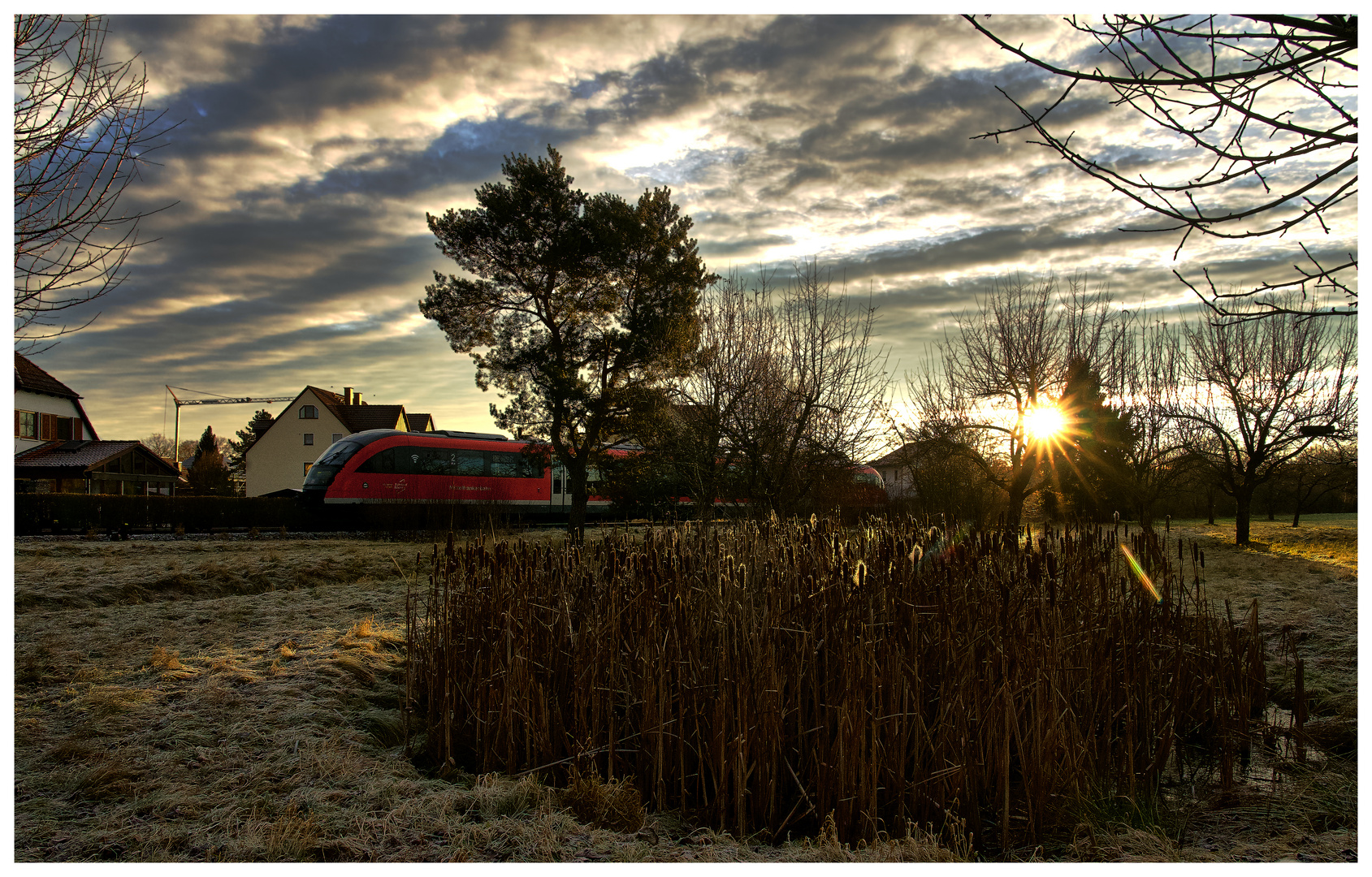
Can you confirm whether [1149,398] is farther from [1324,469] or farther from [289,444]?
[289,444]

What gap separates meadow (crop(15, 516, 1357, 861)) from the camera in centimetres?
220

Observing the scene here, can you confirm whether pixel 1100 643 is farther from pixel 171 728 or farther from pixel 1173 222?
pixel 171 728

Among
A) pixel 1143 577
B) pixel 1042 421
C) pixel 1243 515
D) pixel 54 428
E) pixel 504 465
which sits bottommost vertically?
pixel 1243 515

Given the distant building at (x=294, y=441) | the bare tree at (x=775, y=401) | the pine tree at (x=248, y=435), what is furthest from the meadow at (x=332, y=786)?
the pine tree at (x=248, y=435)

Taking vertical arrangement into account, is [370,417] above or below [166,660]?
above

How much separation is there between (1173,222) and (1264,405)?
1279 cm

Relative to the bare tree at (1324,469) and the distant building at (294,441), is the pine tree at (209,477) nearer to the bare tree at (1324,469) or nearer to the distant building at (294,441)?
the distant building at (294,441)

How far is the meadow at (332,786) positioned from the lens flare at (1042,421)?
Answer: 8957 millimetres

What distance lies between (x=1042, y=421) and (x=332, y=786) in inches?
535

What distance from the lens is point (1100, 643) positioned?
10.6 ft

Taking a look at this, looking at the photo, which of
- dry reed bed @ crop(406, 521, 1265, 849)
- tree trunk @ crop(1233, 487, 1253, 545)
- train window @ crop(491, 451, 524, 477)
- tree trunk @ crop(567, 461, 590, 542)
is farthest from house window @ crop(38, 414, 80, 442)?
tree trunk @ crop(1233, 487, 1253, 545)

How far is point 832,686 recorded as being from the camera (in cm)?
297

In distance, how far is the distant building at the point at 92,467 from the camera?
25.2m

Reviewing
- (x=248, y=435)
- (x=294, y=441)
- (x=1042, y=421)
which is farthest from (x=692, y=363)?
(x=248, y=435)
